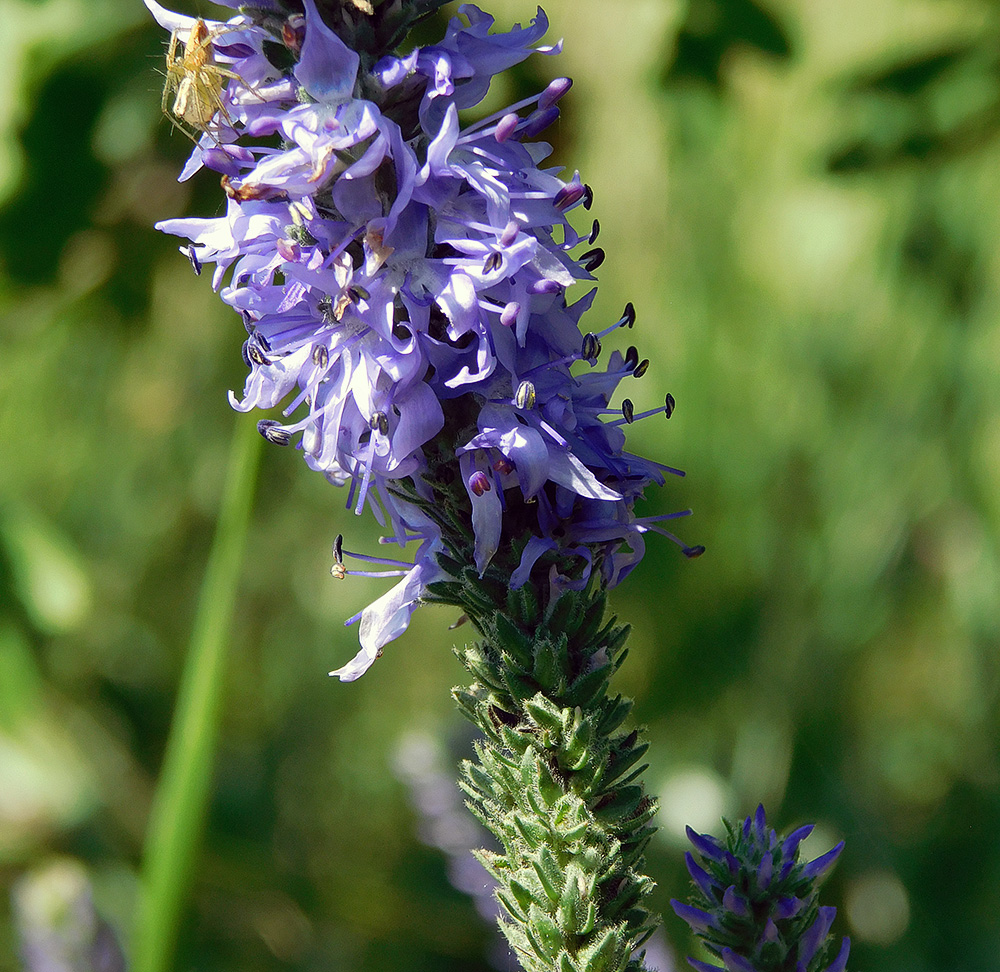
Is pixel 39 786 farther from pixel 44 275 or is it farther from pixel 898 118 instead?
pixel 898 118

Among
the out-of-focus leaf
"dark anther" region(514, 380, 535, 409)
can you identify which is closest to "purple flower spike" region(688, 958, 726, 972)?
"dark anther" region(514, 380, 535, 409)

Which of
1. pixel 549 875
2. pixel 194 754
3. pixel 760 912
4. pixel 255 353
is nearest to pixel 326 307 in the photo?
pixel 255 353

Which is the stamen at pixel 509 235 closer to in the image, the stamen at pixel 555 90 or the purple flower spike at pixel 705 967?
the stamen at pixel 555 90

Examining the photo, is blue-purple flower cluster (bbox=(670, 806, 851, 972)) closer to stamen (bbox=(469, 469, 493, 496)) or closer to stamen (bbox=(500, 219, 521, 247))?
stamen (bbox=(469, 469, 493, 496))

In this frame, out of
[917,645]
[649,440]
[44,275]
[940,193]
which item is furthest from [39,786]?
[940,193]

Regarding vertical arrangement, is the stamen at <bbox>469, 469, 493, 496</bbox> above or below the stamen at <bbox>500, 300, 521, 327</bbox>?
below

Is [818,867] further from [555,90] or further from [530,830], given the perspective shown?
[555,90]
